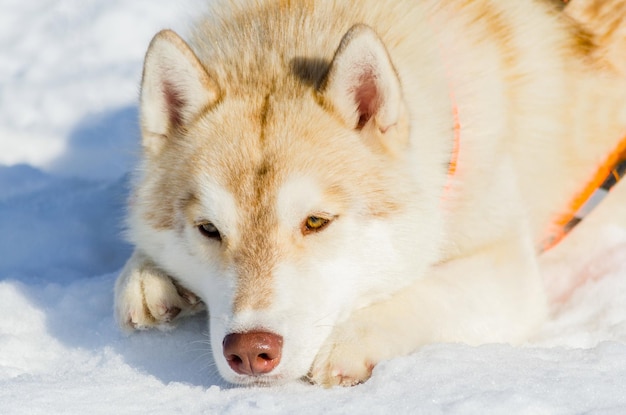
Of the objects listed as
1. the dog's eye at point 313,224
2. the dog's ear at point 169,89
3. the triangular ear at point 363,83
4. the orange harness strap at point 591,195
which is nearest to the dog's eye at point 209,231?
the dog's eye at point 313,224

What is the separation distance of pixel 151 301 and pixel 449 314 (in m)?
1.01

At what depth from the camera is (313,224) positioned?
2908 millimetres

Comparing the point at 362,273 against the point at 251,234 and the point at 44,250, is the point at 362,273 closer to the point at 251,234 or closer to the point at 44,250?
the point at 251,234

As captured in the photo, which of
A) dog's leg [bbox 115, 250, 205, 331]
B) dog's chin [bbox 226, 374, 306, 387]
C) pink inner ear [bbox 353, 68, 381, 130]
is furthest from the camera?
dog's leg [bbox 115, 250, 205, 331]

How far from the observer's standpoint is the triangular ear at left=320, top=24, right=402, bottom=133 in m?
2.90

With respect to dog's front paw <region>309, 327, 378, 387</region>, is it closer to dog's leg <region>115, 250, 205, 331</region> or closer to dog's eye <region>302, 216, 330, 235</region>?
dog's eye <region>302, 216, 330, 235</region>

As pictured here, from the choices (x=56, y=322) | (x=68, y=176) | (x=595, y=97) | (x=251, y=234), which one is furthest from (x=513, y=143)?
(x=68, y=176)

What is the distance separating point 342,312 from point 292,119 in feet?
2.09

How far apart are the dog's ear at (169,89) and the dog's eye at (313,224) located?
58 cm

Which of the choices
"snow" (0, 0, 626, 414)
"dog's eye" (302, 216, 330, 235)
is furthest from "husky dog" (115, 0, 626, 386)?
"snow" (0, 0, 626, 414)

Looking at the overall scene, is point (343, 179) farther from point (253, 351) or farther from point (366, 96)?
point (253, 351)

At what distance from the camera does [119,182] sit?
495 cm

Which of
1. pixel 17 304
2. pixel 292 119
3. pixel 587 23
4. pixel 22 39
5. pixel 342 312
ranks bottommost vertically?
pixel 22 39

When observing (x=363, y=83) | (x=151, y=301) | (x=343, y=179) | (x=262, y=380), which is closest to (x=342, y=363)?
(x=262, y=380)
